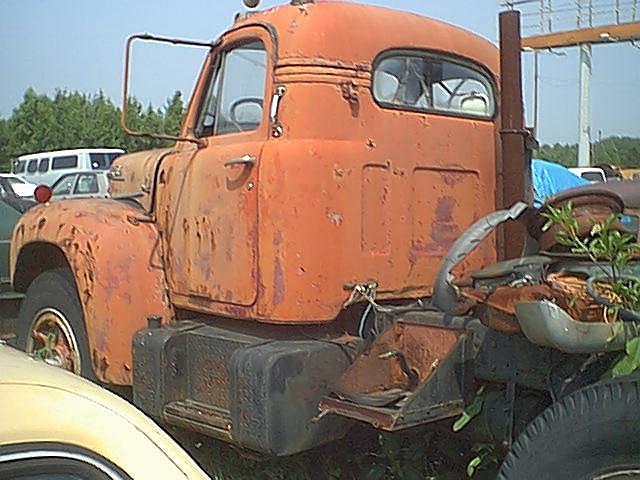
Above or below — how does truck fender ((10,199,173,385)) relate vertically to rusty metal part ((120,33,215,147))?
below

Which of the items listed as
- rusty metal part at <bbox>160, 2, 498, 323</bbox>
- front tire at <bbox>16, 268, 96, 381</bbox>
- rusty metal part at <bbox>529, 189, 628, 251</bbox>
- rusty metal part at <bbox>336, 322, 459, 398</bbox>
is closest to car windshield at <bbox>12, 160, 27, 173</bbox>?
front tire at <bbox>16, 268, 96, 381</bbox>

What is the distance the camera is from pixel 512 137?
4578 millimetres

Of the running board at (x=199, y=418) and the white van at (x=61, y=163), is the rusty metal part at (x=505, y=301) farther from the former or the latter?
the white van at (x=61, y=163)

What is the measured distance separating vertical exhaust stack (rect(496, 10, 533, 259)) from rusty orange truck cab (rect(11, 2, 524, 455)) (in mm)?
185

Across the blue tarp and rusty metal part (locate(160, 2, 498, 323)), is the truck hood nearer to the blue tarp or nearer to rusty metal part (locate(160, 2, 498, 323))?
rusty metal part (locate(160, 2, 498, 323))

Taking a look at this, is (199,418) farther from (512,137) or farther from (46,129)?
(46,129)

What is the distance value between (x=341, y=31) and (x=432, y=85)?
0.66 m

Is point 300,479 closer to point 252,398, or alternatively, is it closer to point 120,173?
point 252,398

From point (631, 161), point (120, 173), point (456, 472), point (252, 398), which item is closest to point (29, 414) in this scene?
point (252, 398)

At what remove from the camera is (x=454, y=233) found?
4.70m

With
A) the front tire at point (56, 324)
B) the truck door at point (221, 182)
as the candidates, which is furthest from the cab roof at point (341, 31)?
the front tire at point (56, 324)

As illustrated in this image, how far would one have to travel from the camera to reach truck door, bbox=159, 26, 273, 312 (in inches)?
171

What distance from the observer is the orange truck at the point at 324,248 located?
12.5ft

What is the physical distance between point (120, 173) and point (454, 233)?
2.40m
